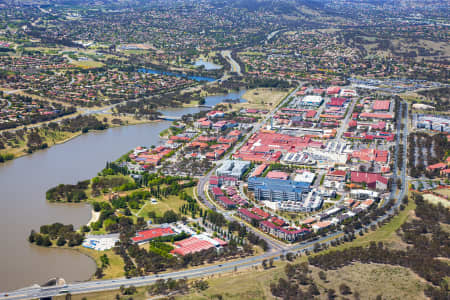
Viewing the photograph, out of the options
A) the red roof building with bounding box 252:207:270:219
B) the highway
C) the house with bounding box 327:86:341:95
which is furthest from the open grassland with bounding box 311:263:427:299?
the house with bounding box 327:86:341:95

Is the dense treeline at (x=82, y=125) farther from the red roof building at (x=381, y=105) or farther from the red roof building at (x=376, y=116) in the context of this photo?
the red roof building at (x=381, y=105)

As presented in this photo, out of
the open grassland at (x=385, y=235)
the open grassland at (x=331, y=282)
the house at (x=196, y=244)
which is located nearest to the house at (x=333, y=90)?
the open grassland at (x=385, y=235)

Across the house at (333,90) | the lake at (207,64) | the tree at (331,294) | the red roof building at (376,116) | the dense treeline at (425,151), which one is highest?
the lake at (207,64)

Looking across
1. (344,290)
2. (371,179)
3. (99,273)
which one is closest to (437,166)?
(371,179)

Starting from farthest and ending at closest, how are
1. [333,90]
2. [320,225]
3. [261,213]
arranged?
[333,90]
[261,213]
[320,225]

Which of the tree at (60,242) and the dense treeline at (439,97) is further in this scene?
the dense treeline at (439,97)

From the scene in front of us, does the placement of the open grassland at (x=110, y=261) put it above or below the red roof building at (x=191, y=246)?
below

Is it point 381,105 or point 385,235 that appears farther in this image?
point 381,105

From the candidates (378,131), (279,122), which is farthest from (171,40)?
(378,131)

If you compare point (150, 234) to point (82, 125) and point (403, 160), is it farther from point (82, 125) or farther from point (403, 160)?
point (82, 125)
